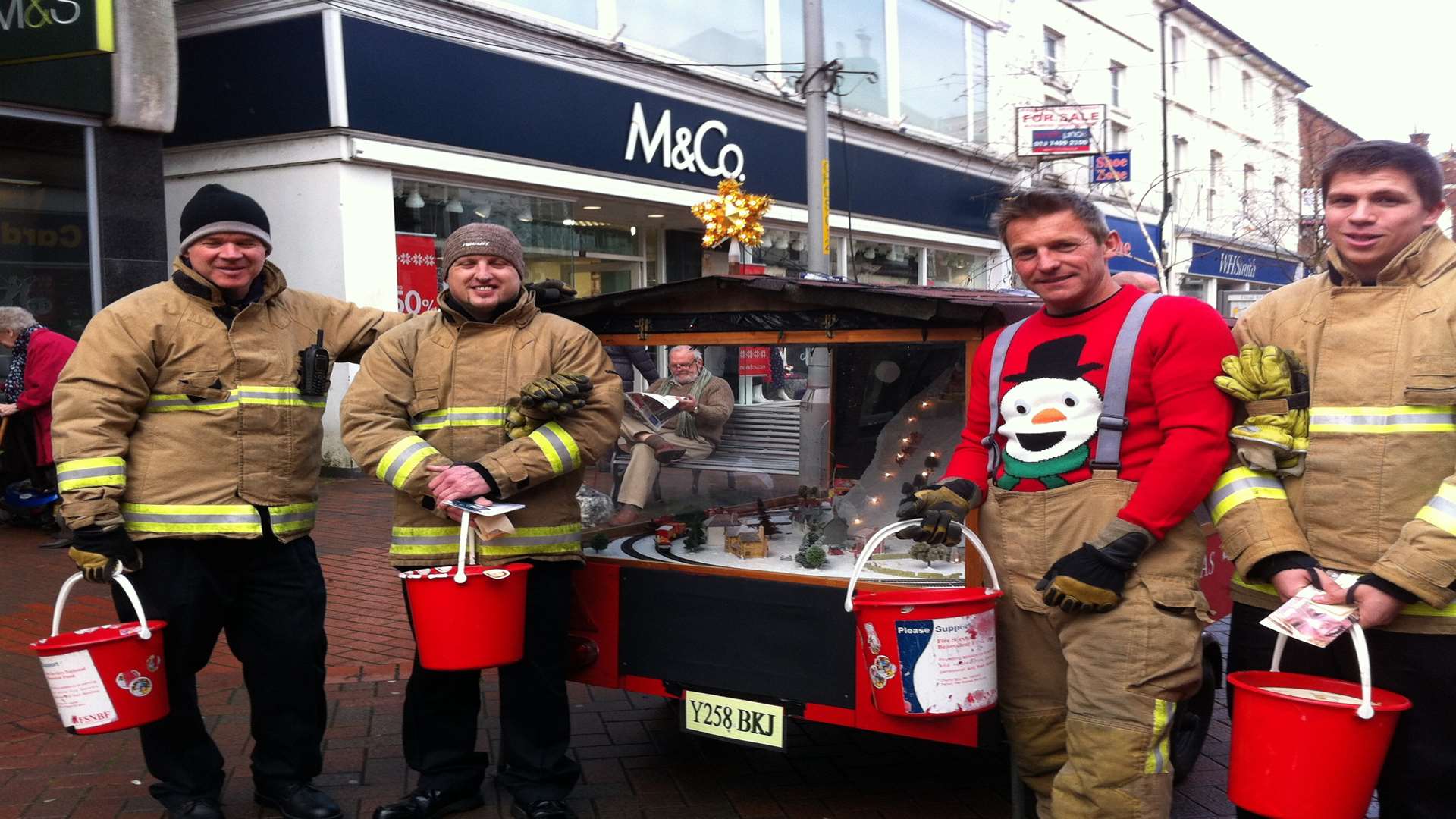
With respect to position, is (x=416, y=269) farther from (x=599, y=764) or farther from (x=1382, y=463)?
(x=1382, y=463)

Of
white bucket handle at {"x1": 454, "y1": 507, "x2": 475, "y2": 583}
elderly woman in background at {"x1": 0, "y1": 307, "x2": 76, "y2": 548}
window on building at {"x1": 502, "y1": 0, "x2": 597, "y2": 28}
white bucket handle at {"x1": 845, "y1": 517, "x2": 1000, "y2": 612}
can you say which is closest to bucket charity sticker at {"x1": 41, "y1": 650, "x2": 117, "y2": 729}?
white bucket handle at {"x1": 454, "y1": 507, "x2": 475, "y2": 583}

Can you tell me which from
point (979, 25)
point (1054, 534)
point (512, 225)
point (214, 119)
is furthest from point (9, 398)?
point (979, 25)

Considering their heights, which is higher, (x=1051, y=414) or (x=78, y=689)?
(x=1051, y=414)

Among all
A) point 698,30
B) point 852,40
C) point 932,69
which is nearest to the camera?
point 698,30

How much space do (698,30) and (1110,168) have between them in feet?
27.6

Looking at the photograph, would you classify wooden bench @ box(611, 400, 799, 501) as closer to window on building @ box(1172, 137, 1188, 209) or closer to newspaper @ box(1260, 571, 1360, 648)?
newspaper @ box(1260, 571, 1360, 648)

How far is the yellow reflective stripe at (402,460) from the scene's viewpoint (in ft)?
11.7

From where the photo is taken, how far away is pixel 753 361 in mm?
4328

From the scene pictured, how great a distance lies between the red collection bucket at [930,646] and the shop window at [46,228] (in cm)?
830

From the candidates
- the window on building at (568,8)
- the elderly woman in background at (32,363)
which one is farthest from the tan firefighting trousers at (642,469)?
the window on building at (568,8)

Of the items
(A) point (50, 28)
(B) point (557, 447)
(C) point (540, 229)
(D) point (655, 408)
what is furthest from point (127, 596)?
(C) point (540, 229)

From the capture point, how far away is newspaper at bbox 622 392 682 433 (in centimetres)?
441

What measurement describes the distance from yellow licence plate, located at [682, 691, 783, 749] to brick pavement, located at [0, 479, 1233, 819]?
35 centimetres

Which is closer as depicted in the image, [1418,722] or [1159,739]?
[1418,722]
